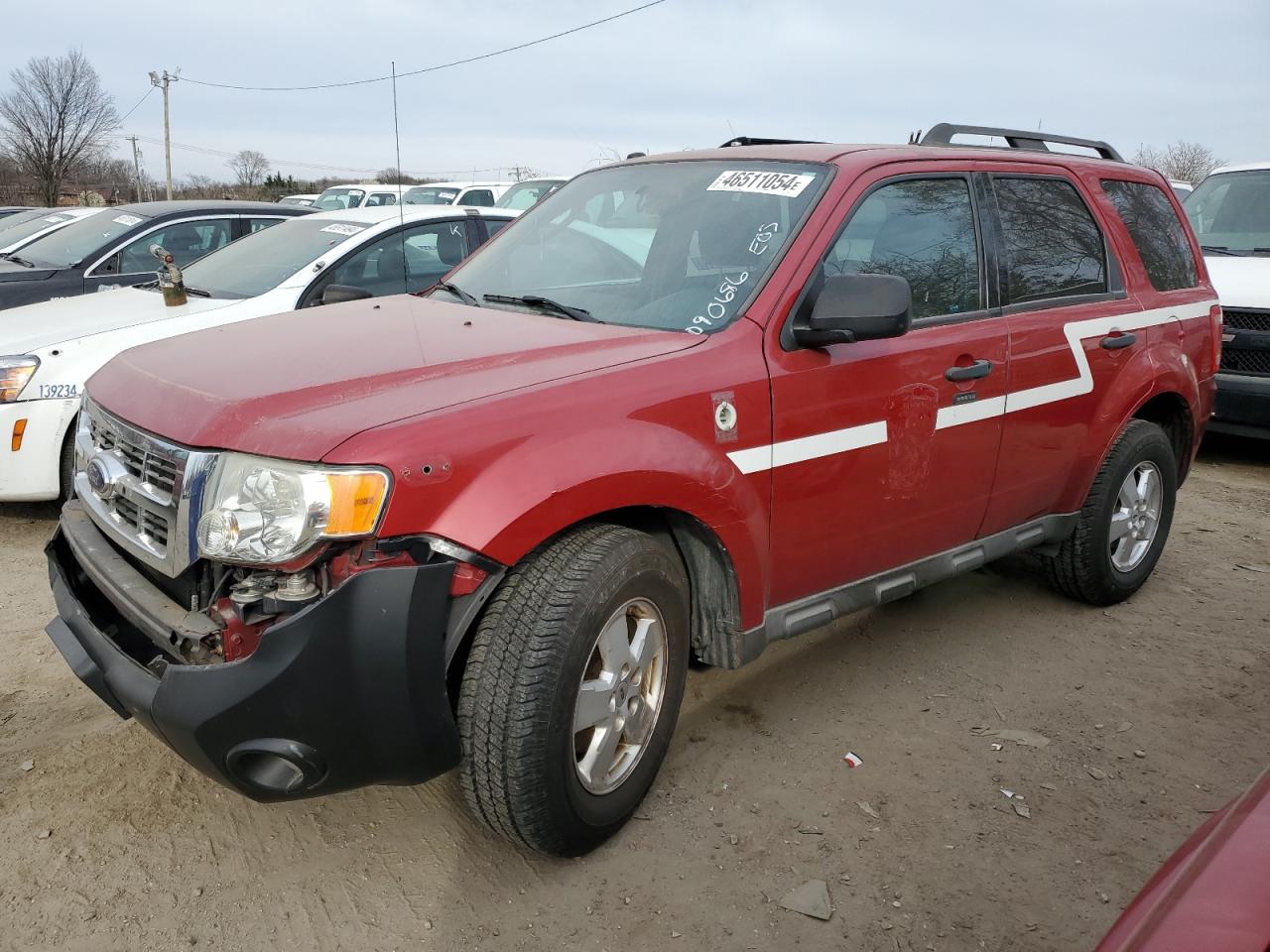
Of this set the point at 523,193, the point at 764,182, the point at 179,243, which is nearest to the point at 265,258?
the point at 179,243

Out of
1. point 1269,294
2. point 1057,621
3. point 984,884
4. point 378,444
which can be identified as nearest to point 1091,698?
point 1057,621

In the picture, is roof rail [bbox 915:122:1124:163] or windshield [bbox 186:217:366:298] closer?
roof rail [bbox 915:122:1124:163]

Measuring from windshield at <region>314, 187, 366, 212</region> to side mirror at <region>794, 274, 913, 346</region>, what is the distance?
632 inches

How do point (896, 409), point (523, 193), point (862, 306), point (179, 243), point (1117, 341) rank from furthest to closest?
point (523, 193)
point (179, 243)
point (1117, 341)
point (896, 409)
point (862, 306)

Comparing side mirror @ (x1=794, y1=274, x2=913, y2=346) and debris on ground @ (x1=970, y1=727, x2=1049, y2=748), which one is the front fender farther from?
debris on ground @ (x1=970, y1=727, x2=1049, y2=748)

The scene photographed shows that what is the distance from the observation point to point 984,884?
272 cm

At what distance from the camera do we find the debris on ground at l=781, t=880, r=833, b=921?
260cm

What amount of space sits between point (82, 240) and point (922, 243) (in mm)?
6873

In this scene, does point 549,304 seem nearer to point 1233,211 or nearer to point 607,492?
point 607,492

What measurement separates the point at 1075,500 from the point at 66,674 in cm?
388

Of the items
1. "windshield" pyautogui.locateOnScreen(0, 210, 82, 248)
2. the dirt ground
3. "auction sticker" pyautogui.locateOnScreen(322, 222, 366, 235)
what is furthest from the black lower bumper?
"windshield" pyautogui.locateOnScreen(0, 210, 82, 248)

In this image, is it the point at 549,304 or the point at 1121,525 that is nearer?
the point at 549,304

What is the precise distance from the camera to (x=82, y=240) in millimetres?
7906

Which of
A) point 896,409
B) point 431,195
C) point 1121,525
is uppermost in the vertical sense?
point 431,195
